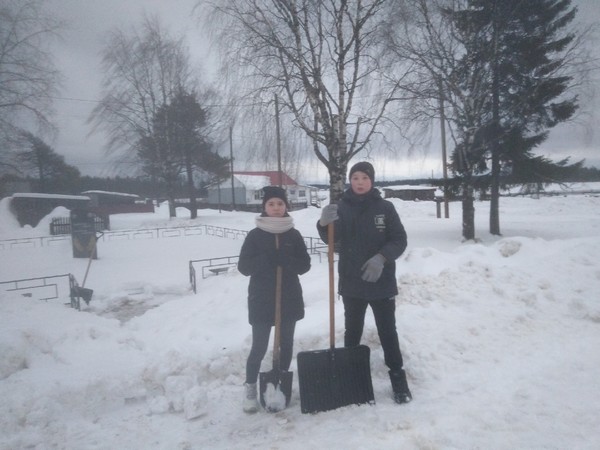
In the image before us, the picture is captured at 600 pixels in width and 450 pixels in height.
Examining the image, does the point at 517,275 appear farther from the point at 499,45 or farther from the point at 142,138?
the point at 142,138

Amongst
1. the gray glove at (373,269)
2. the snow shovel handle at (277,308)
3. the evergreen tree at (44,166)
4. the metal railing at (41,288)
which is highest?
the evergreen tree at (44,166)

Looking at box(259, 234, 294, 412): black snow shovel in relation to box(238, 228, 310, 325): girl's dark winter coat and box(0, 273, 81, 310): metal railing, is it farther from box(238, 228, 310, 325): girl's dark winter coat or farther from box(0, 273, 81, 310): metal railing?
box(0, 273, 81, 310): metal railing

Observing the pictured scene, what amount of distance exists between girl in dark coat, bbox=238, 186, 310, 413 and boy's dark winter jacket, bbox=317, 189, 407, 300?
384 mm

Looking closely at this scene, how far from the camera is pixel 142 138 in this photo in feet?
57.1

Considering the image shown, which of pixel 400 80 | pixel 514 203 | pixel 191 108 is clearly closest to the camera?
pixel 400 80

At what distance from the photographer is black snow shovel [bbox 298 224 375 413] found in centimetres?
299

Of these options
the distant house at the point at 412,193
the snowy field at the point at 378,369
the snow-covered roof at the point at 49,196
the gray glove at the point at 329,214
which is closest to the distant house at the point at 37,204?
the snow-covered roof at the point at 49,196

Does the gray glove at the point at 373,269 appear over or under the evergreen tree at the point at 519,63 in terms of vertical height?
under

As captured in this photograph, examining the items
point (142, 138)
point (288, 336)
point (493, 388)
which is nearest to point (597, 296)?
point (493, 388)

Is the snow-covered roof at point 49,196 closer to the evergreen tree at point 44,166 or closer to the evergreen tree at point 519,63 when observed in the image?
the evergreen tree at point 44,166

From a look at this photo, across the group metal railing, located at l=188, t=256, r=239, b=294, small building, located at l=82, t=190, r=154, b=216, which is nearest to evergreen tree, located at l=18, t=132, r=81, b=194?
small building, located at l=82, t=190, r=154, b=216

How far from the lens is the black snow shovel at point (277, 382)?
305 centimetres

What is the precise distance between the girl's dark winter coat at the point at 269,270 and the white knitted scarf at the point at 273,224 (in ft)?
0.20

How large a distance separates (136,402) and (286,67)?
740cm
